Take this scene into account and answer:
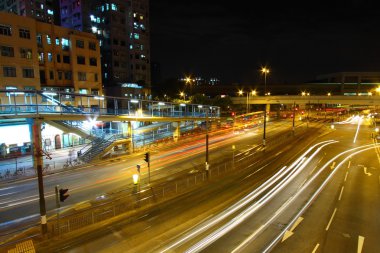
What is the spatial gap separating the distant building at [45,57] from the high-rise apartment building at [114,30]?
92.5 ft

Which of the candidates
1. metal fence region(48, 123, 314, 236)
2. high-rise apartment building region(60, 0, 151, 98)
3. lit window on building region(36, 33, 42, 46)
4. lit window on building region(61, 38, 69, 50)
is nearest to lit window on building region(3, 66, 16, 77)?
lit window on building region(36, 33, 42, 46)

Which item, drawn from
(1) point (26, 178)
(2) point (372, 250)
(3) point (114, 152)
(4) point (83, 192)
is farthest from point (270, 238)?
(3) point (114, 152)

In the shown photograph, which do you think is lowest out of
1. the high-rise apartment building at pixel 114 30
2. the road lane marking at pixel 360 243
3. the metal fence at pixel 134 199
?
the road lane marking at pixel 360 243

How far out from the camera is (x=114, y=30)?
284 feet

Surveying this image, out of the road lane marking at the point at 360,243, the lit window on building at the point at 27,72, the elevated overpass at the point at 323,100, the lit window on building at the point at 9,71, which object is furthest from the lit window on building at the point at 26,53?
the elevated overpass at the point at 323,100

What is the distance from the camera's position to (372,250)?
546 inches

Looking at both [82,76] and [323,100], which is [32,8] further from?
[323,100]

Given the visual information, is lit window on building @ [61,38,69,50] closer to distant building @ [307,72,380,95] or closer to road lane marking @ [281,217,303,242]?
road lane marking @ [281,217,303,242]

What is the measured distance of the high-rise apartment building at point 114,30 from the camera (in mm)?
85938

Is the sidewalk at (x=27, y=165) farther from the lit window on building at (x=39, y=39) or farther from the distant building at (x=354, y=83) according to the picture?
the distant building at (x=354, y=83)

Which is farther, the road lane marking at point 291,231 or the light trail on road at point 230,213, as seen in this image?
the road lane marking at point 291,231

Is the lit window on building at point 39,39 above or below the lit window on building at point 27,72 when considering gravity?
above

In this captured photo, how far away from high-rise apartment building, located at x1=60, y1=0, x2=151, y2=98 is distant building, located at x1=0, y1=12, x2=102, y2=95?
2818cm

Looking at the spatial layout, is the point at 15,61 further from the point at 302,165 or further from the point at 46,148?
the point at 302,165
